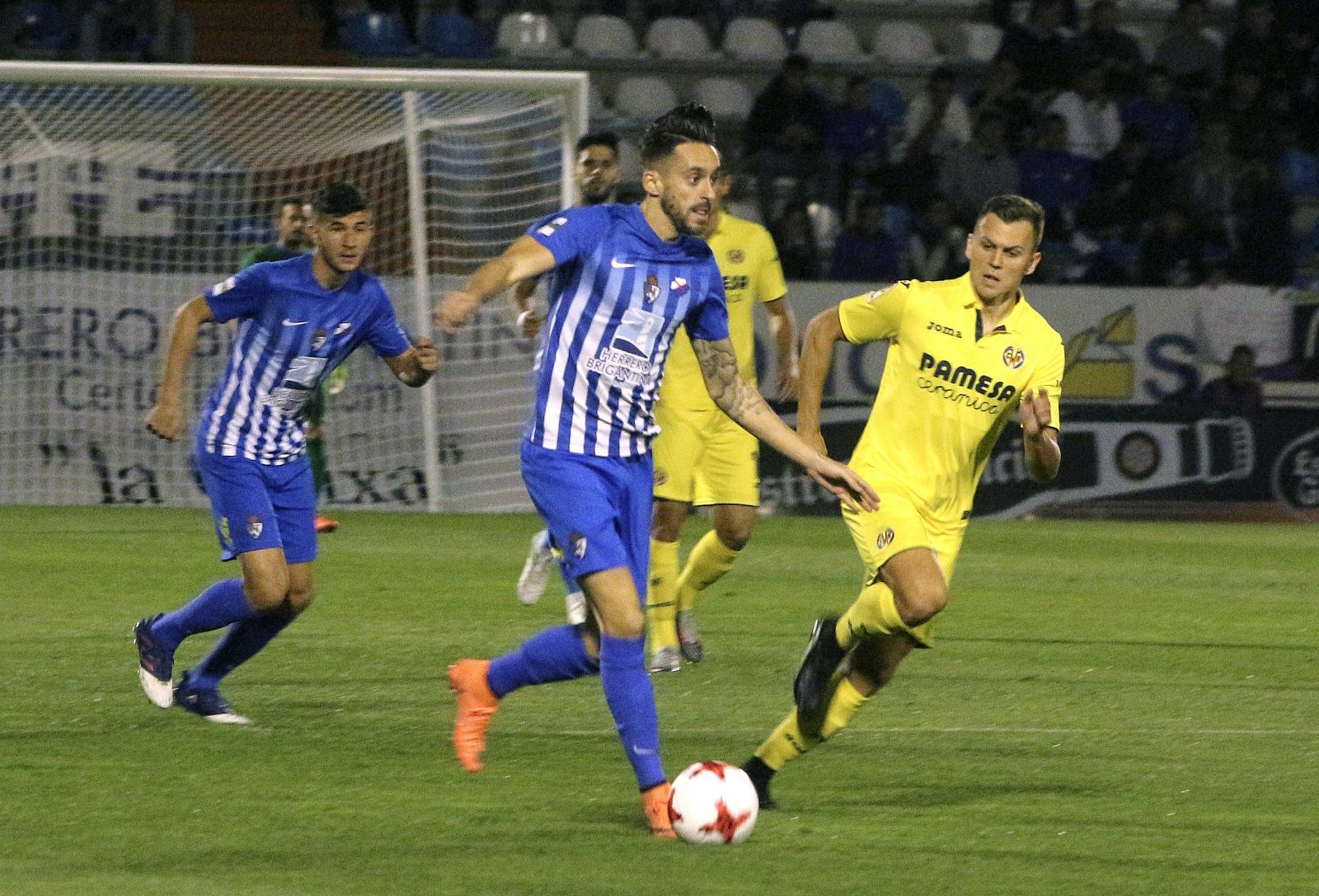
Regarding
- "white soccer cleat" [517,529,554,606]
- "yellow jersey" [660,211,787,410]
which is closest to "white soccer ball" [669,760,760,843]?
"yellow jersey" [660,211,787,410]

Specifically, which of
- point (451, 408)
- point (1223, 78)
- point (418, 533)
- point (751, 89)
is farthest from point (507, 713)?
point (1223, 78)

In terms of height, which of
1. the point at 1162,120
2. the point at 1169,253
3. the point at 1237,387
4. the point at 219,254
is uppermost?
the point at 1162,120

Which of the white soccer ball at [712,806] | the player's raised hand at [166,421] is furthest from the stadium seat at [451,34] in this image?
the white soccer ball at [712,806]

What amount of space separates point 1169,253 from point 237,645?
38.8ft

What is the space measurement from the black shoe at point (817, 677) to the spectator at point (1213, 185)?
489 inches

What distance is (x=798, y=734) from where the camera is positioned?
5.38 m

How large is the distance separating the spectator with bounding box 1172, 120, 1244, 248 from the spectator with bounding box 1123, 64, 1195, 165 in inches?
12.5

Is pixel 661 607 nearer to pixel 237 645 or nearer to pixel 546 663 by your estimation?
pixel 237 645

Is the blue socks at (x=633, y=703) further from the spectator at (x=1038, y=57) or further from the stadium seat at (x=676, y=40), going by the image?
the spectator at (x=1038, y=57)

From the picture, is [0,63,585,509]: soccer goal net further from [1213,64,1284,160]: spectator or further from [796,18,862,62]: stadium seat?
[1213,64,1284,160]: spectator

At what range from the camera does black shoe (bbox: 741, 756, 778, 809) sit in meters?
5.38

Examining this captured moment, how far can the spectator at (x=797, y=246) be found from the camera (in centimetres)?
1534

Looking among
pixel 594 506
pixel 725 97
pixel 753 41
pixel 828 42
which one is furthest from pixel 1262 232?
pixel 594 506

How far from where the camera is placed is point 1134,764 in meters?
6.14
